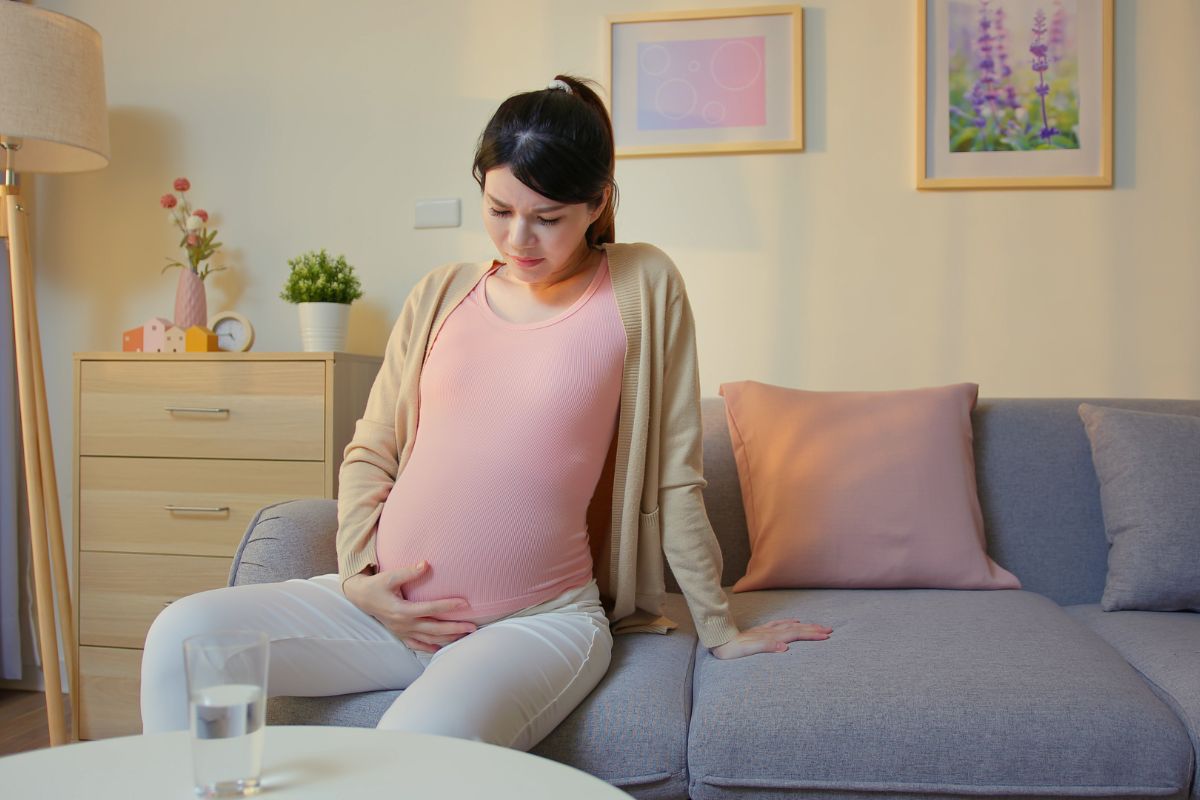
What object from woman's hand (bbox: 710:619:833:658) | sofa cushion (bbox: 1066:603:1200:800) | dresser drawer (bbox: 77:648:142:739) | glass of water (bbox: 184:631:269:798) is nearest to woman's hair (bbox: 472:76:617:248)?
woman's hand (bbox: 710:619:833:658)

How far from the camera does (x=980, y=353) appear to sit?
2.35 meters

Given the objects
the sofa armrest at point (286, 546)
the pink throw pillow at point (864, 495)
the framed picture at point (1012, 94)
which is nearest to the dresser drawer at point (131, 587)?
the sofa armrest at point (286, 546)

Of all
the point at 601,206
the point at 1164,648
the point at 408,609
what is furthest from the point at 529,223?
the point at 1164,648

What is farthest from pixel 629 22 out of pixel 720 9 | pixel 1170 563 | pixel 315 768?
pixel 315 768

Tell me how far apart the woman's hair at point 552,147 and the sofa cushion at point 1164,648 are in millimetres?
995

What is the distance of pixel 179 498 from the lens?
2232 mm

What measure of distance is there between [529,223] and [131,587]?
1.47 metres

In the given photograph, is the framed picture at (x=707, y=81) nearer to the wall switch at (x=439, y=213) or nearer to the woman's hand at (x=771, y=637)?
the wall switch at (x=439, y=213)

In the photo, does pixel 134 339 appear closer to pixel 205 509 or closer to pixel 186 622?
pixel 205 509

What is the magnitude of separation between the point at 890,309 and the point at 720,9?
830 millimetres

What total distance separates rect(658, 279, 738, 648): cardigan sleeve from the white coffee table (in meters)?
0.61

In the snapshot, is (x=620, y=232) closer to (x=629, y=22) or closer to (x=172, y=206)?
(x=629, y=22)

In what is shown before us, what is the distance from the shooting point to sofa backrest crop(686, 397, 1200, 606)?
6.09 feet

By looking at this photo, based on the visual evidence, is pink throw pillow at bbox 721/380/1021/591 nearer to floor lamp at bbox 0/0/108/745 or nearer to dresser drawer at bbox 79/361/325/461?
dresser drawer at bbox 79/361/325/461
